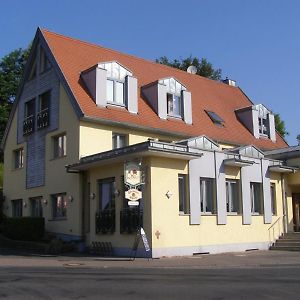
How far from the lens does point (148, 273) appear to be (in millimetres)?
14812

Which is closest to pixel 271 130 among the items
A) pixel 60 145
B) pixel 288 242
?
pixel 288 242

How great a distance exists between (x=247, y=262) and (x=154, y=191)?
15.5ft

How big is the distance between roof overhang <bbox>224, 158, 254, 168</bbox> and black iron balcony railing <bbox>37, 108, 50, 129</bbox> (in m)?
10.1

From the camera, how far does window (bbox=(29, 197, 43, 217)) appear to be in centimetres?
2784

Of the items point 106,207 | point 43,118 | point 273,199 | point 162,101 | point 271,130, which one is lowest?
point 106,207

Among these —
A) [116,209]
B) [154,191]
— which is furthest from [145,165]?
[116,209]

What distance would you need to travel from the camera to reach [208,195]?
2348cm

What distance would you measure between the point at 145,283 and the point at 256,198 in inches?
594

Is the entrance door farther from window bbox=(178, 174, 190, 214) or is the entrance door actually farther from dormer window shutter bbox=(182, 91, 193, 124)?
window bbox=(178, 174, 190, 214)

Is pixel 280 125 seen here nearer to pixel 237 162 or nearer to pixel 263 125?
pixel 263 125

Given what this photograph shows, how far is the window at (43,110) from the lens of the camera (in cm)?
2755

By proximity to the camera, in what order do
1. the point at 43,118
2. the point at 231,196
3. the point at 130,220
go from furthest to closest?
the point at 43,118 → the point at 231,196 → the point at 130,220

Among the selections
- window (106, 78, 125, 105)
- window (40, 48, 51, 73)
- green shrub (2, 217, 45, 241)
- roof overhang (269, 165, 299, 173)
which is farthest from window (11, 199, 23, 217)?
roof overhang (269, 165, 299, 173)

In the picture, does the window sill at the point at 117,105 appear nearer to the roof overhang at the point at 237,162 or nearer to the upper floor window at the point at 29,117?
the upper floor window at the point at 29,117
